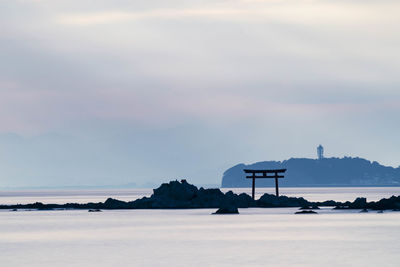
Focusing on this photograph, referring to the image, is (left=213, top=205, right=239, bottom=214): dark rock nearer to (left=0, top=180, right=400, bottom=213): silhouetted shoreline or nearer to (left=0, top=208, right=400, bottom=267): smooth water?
(left=0, top=208, right=400, bottom=267): smooth water

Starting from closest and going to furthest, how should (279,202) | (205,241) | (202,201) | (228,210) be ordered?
(205,241)
(228,210)
(202,201)
(279,202)

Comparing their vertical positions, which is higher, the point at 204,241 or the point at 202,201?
the point at 202,201

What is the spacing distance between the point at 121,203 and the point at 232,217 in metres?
31.9

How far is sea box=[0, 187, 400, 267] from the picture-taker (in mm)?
49844

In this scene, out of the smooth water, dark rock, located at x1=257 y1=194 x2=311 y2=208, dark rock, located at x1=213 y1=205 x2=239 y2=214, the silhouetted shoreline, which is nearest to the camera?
the smooth water

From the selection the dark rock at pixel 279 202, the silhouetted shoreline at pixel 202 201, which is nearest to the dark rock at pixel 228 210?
the silhouetted shoreline at pixel 202 201

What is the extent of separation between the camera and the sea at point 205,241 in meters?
49.8

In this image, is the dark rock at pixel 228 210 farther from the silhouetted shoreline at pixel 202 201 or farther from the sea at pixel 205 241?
the silhouetted shoreline at pixel 202 201

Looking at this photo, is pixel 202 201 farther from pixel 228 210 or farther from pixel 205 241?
pixel 205 241

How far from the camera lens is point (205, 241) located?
6300 cm

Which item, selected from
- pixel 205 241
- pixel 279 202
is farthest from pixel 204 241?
pixel 279 202

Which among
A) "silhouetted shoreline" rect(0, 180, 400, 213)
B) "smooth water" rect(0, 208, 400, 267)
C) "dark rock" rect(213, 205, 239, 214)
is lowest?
"smooth water" rect(0, 208, 400, 267)

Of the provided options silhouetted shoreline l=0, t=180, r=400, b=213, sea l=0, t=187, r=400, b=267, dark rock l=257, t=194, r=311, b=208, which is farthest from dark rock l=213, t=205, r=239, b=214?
dark rock l=257, t=194, r=311, b=208

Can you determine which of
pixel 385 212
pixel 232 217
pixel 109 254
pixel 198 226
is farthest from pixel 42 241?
pixel 385 212
